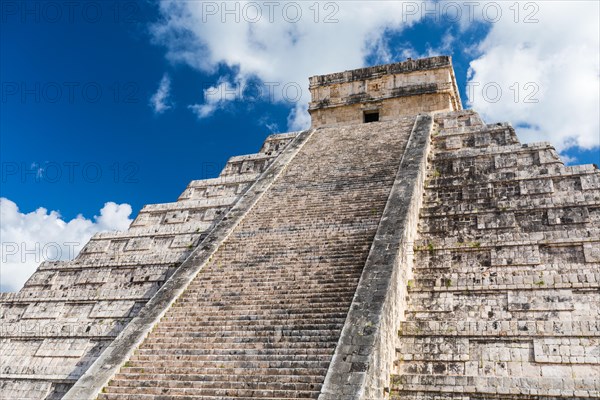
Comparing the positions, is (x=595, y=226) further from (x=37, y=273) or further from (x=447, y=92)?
(x=37, y=273)

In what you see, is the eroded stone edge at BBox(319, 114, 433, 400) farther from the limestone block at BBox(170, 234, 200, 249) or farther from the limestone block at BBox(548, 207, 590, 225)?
the limestone block at BBox(170, 234, 200, 249)

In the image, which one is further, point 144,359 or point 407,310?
point 407,310

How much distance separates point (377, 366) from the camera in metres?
6.77

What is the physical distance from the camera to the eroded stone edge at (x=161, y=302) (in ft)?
24.5

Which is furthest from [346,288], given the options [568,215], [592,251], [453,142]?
[453,142]

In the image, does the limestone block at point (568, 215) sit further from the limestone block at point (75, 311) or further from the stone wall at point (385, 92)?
the limestone block at point (75, 311)

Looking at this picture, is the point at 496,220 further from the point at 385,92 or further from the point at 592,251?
the point at 385,92

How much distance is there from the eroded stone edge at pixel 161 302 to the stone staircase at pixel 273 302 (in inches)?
4.3

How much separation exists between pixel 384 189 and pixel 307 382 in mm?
5229

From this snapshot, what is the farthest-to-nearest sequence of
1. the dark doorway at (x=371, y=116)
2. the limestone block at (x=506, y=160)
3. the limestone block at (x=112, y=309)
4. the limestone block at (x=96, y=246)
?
the dark doorway at (x=371, y=116)
the limestone block at (x=96, y=246)
the limestone block at (x=506, y=160)
the limestone block at (x=112, y=309)

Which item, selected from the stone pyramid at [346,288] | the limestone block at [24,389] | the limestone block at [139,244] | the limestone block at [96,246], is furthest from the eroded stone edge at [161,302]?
the limestone block at [96,246]

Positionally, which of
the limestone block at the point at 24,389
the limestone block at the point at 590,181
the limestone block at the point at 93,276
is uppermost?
the limestone block at the point at 590,181

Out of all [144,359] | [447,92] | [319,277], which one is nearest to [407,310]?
[319,277]

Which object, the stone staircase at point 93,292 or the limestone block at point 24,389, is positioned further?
the stone staircase at point 93,292
